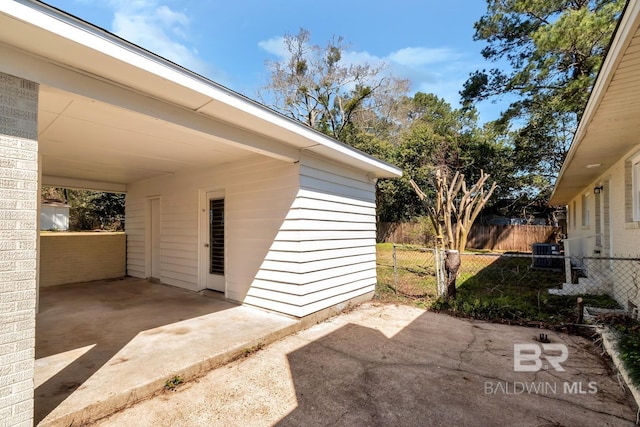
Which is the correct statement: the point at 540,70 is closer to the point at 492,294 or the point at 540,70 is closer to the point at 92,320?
the point at 492,294

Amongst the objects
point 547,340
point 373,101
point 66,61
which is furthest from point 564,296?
point 373,101

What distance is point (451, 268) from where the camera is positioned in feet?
16.7

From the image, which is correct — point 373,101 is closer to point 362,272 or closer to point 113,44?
point 362,272

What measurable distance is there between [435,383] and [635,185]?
13.6ft

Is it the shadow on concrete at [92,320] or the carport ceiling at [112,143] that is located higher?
the carport ceiling at [112,143]

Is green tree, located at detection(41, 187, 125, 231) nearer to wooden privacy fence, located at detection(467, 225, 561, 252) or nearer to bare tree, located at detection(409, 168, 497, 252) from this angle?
→ bare tree, located at detection(409, 168, 497, 252)

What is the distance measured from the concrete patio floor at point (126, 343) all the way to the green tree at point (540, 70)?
39.3 ft

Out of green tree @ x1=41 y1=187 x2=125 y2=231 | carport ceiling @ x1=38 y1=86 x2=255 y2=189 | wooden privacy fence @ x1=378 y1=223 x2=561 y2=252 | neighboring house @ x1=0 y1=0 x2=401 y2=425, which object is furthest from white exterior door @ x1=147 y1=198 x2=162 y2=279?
wooden privacy fence @ x1=378 y1=223 x2=561 y2=252

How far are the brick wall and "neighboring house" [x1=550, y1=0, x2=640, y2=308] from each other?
890cm

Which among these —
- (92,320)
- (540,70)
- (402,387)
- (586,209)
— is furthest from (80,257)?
(540,70)

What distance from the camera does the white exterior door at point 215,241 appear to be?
544 cm

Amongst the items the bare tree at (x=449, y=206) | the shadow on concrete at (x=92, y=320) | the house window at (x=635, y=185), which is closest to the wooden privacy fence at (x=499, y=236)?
the bare tree at (x=449, y=206)

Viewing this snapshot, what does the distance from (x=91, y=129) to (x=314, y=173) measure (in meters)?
2.65

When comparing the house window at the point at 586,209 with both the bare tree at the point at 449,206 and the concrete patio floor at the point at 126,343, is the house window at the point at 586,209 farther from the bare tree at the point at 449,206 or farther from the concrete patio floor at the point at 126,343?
the concrete patio floor at the point at 126,343
